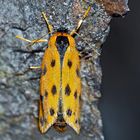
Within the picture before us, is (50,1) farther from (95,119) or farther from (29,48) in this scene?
(95,119)

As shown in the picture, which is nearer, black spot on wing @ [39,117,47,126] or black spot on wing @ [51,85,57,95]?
black spot on wing @ [39,117,47,126]

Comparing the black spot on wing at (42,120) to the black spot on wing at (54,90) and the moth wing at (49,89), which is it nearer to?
the moth wing at (49,89)

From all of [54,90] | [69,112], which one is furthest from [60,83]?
[69,112]

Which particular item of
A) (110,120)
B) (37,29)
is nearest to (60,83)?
(37,29)

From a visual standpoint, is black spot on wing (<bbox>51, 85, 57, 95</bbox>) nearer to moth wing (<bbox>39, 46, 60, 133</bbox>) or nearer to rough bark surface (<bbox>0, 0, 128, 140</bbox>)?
moth wing (<bbox>39, 46, 60, 133</bbox>)

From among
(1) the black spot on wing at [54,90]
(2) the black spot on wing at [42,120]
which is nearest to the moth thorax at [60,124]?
(2) the black spot on wing at [42,120]

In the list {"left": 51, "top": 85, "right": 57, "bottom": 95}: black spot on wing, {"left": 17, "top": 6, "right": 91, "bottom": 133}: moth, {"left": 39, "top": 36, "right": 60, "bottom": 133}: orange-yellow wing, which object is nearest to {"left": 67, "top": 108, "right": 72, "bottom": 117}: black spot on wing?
{"left": 17, "top": 6, "right": 91, "bottom": 133}: moth
